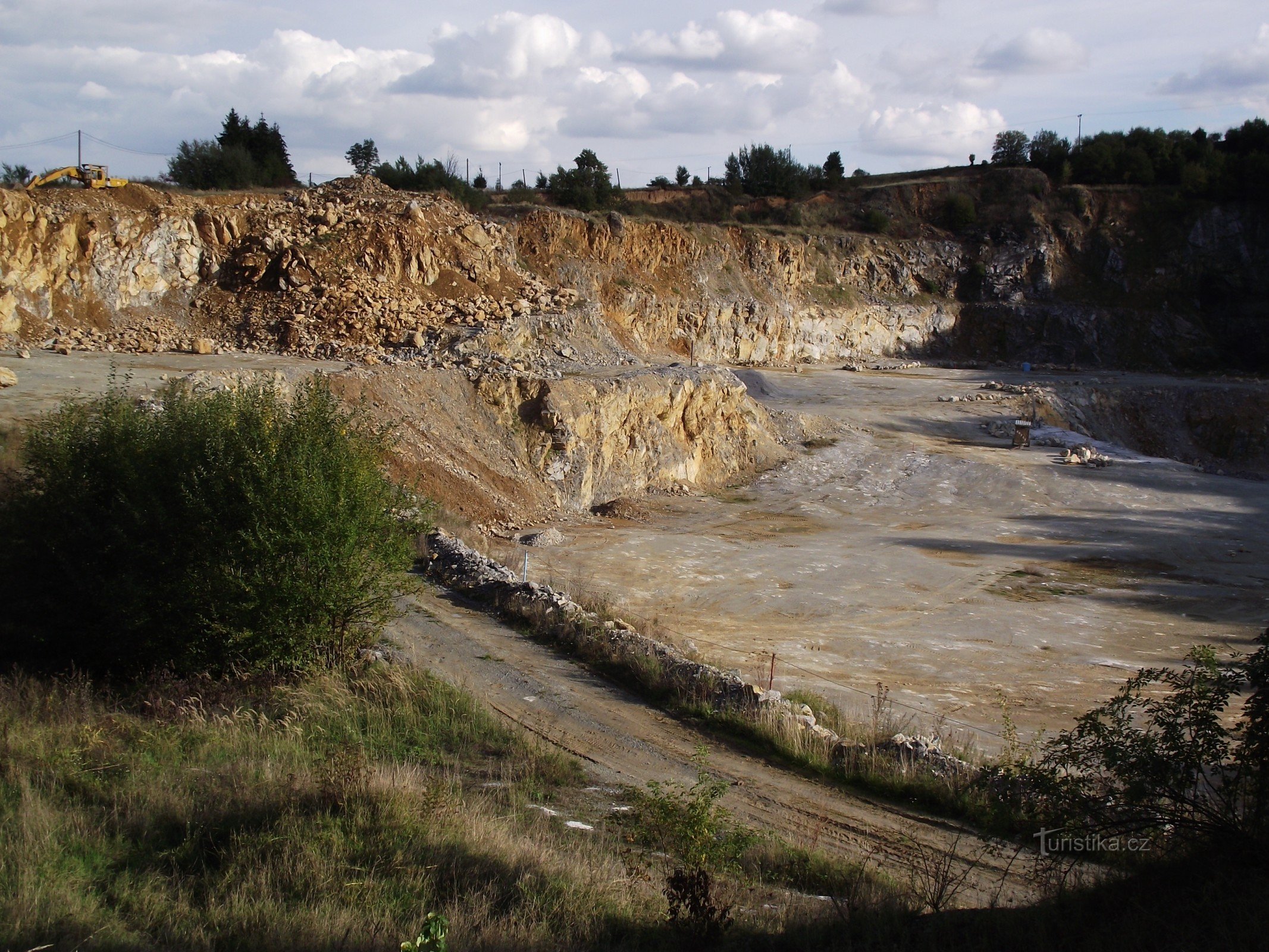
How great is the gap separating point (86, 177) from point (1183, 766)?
113ft

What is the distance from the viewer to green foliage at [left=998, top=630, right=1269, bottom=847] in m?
4.50

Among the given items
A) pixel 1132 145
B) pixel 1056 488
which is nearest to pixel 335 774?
pixel 1056 488

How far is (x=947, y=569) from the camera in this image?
2192cm

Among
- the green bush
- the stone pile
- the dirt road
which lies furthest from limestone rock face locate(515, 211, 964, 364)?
the green bush

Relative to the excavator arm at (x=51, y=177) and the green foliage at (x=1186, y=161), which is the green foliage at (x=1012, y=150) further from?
the excavator arm at (x=51, y=177)

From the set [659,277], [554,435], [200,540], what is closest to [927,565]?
[554,435]

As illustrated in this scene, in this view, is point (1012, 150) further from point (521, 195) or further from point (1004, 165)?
point (521, 195)

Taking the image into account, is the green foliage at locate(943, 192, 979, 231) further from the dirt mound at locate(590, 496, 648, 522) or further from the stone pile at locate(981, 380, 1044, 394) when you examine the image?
the dirt mound at locate(590, 496, 648, 522)

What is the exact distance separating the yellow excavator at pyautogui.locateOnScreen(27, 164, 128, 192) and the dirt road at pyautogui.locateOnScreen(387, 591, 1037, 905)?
78.9 ft

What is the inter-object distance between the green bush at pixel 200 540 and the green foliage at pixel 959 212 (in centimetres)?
6044

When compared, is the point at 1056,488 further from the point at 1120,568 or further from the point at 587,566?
the point at 587,566

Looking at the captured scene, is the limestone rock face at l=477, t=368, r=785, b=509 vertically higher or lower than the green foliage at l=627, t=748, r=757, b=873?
higher

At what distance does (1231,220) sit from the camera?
2347 inches

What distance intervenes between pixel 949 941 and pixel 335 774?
425 centimetres
